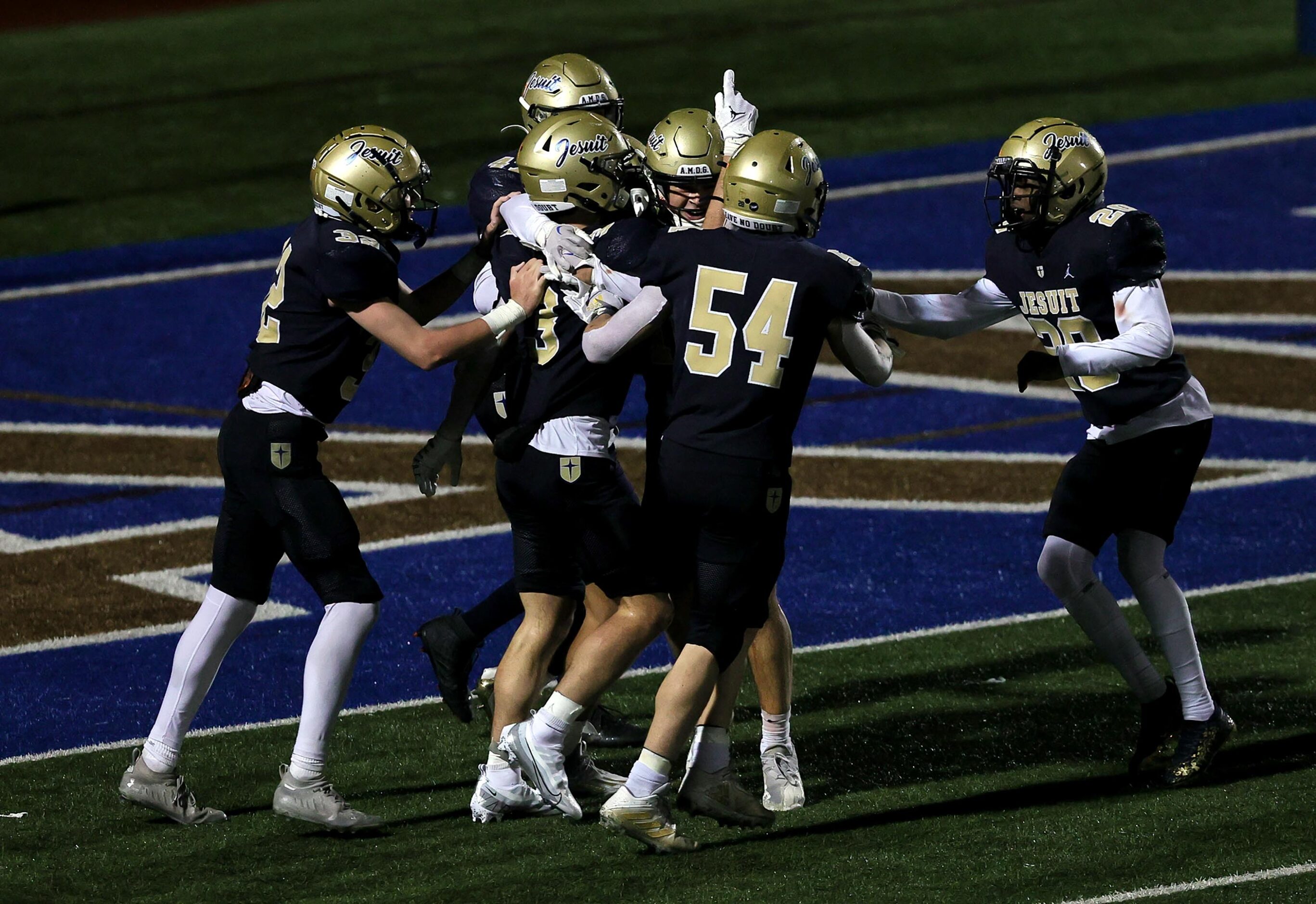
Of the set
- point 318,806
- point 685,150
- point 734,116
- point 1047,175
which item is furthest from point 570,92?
point 318,806

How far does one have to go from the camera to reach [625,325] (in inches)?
241

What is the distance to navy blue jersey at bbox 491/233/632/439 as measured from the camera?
6391mm

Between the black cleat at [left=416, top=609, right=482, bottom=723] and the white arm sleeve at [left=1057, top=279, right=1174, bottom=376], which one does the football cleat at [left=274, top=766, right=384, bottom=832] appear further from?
the white arm sleeve at [left=1057, top=279, right=1174, bottom=376]

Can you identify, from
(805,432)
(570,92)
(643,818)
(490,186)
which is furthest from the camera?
(805,432)

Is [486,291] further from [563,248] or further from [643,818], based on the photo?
[643,818]

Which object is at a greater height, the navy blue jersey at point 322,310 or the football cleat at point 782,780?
the navy blue jersey at point 322,310

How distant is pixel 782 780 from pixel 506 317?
1.64m

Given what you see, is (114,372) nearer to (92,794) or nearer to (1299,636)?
(92,794)

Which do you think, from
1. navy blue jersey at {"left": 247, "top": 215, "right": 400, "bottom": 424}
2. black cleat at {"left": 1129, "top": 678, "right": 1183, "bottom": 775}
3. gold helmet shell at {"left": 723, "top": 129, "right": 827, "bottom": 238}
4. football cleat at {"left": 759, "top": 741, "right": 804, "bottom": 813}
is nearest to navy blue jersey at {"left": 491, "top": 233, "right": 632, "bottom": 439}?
navy blue jersey at {"left": 247, "top": 215, "right": 400, "bottom": 424}

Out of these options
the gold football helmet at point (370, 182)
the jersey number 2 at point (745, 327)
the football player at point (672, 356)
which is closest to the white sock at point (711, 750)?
the football player at point (672, 356)

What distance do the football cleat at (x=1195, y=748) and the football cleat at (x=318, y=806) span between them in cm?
243

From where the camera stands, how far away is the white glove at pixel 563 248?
243 inches

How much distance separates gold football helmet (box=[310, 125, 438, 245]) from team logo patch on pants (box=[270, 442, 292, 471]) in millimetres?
692

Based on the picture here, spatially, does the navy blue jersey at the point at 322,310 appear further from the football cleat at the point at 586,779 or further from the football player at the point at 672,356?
the football cleat at the point at 586,779
